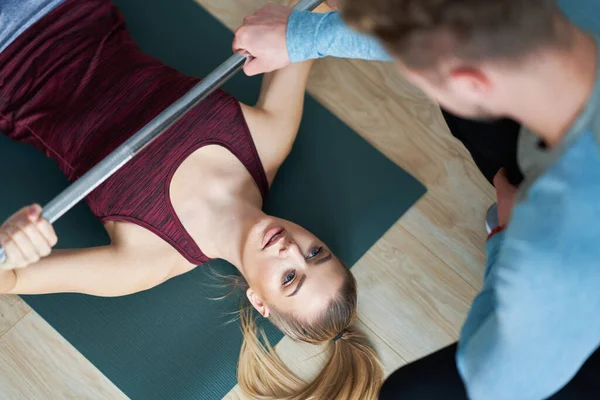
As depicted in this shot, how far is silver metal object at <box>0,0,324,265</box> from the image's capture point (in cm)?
104

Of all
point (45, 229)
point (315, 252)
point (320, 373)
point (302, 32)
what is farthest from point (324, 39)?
point (320, 373)

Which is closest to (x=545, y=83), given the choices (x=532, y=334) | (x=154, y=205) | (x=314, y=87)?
(x=532, y=334)

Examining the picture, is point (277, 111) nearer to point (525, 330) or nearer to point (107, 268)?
point (107, 268)

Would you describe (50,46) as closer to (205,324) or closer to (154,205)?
(154,205)

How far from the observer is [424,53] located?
66 cm

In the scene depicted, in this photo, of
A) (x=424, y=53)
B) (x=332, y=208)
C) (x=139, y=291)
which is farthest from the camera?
(x=332, y=208)

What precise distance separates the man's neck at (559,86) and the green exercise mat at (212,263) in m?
0.86

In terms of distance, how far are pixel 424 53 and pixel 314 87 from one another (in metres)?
0.96

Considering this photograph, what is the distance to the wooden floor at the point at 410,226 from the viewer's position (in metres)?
1.55

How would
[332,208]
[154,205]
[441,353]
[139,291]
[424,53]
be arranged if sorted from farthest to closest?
[332,208] → [139,291] → [154,205] → [441,353] → [424,53]

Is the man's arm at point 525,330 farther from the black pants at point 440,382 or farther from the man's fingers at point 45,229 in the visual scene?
the man's fingers at point 45,229

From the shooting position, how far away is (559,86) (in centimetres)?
68

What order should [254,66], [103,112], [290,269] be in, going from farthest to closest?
[103,112] → [290,269] → [254,66]

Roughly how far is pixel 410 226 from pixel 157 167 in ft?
2.19
